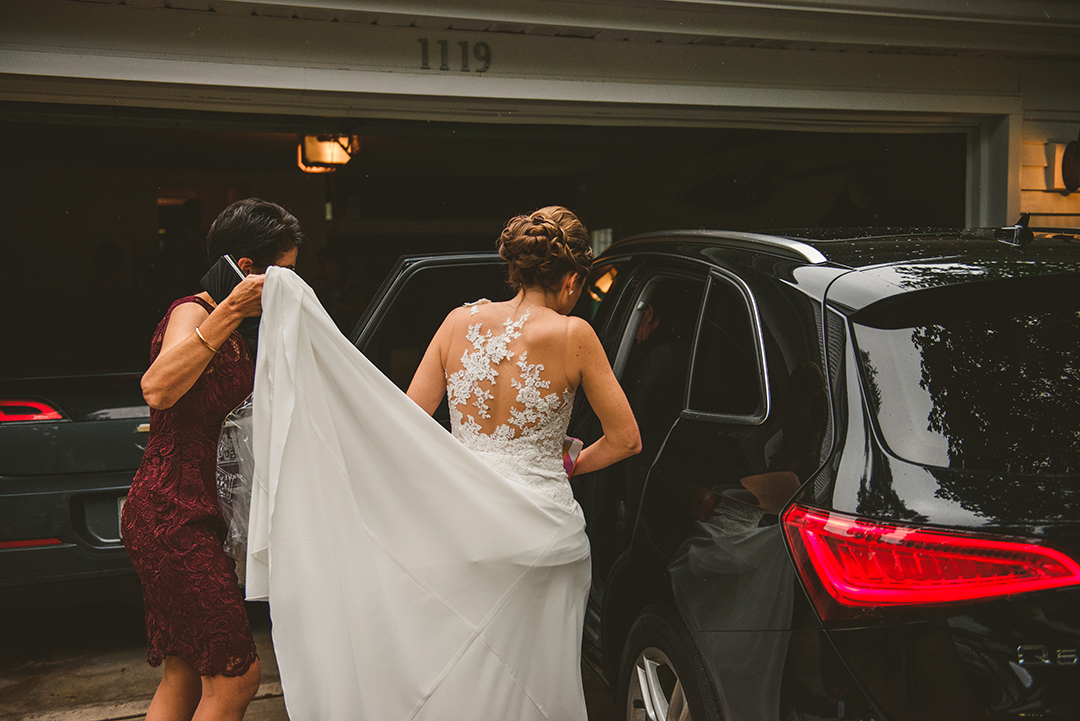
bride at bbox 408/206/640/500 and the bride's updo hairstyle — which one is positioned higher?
the bride's updo hairstyle

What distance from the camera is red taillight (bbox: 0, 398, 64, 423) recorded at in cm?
355

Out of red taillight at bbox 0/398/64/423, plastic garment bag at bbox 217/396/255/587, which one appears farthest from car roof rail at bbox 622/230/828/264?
red taillight at bbox 0/398/64/423

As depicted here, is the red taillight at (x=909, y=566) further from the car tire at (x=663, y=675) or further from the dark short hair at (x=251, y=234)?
the dark short hair at (x=251, y=234)

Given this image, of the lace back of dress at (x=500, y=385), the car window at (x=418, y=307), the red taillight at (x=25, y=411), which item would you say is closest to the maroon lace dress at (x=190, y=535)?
the lace back of dress at (x=500, y=385)

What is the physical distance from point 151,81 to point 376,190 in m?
1.56

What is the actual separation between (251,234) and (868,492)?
171 cm

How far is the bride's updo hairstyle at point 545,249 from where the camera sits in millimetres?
2400

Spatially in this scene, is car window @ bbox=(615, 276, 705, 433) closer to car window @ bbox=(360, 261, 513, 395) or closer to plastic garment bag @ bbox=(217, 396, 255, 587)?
car window @ bbox=(360, 261, 513, 395)

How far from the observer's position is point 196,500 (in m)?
2.25

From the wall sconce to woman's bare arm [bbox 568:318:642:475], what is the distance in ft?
12.9

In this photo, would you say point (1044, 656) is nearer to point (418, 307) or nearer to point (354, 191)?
point (418, 307)

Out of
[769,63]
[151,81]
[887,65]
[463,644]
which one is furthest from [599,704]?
[887,65]

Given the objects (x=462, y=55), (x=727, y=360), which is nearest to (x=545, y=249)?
(x=727, y=360)

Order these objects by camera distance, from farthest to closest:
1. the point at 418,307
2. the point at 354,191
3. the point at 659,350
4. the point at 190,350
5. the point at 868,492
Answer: the point at 354,191 → the point at 418,307 → the point at 659,350 → the point at 190,350 → the point at 868,492
